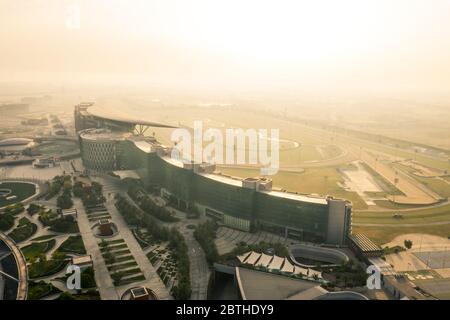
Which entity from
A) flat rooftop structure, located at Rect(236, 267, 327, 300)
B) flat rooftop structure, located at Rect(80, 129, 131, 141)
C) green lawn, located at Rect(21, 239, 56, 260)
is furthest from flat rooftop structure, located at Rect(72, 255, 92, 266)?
flat rooftop structure, located at Rect(80, 129, 131, 141)

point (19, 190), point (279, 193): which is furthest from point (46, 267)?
point (19, 190)

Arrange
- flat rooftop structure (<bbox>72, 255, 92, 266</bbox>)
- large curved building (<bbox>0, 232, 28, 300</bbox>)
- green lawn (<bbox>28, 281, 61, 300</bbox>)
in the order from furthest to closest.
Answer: flat rooftop structure (<bbox>72, 255, 92, 266</bbox>) → large curved building (<bbox>0, 232, 28, 300</bbox>) → green lawn (<bbox>28, 281, 61, 300</bbox>)

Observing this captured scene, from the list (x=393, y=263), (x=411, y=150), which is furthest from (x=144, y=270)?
(x=411, y=150)

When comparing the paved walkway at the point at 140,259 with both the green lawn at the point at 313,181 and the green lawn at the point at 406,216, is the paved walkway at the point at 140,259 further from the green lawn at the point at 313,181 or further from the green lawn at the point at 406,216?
the green lawn at the point at 406,216

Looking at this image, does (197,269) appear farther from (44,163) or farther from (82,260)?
(44,163)

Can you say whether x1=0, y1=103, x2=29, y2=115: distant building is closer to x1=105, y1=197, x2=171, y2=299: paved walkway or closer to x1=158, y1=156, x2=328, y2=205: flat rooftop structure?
x1=105, y1=197, x2=171, y2=299: paved walkway

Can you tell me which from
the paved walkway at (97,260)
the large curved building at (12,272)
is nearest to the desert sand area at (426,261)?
the paved walkway at (97,260)

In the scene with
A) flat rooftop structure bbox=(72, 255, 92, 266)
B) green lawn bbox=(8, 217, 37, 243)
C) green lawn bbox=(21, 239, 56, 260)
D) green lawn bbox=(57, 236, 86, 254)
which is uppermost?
flat rooftop structure bbox=(72, 255, 92, 266)
